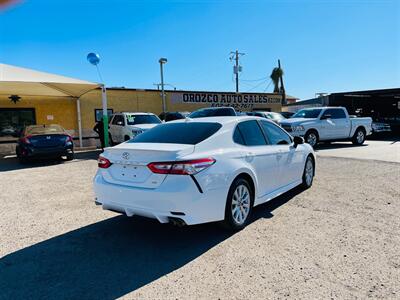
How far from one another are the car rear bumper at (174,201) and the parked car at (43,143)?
8076 mm

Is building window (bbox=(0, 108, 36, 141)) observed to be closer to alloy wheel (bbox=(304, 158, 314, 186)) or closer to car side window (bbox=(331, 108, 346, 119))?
alloy wheel (bbox=(304, 158, 314, 186))

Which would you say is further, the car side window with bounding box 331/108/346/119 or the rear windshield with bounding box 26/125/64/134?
the car side window with bounding box 331/108/346/119

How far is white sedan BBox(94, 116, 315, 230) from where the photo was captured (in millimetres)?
3438

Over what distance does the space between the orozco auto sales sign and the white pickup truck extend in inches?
354

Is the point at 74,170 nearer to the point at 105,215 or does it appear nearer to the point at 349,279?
the point at 105,215

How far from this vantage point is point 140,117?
13484mm

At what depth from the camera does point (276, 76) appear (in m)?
51.6

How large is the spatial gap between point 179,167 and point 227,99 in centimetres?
2096

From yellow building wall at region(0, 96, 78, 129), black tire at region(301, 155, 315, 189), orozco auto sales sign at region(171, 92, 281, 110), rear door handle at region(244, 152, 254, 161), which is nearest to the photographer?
rear door handle at region(244, 152, 254, 161)

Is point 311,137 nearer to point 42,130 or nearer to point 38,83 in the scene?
point 42,130

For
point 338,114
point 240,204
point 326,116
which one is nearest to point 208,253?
point 240,204

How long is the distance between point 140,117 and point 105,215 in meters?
8.92

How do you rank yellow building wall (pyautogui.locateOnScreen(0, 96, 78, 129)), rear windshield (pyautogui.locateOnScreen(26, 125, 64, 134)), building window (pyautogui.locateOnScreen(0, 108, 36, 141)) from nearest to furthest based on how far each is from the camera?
rear windshield (pyautogui.locateOnScreen(26, 125, 64, 134)) → building window (pyautogui.locateOnScreen(0, 108, 36, 141)) → yellow building wall (pyautogui.locateOnScreen(0, 96, 78, 129))

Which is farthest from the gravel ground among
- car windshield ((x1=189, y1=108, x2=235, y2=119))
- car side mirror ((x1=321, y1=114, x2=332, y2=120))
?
car side mirror ((x1=321, y1=114, x2=332, y2=120))
